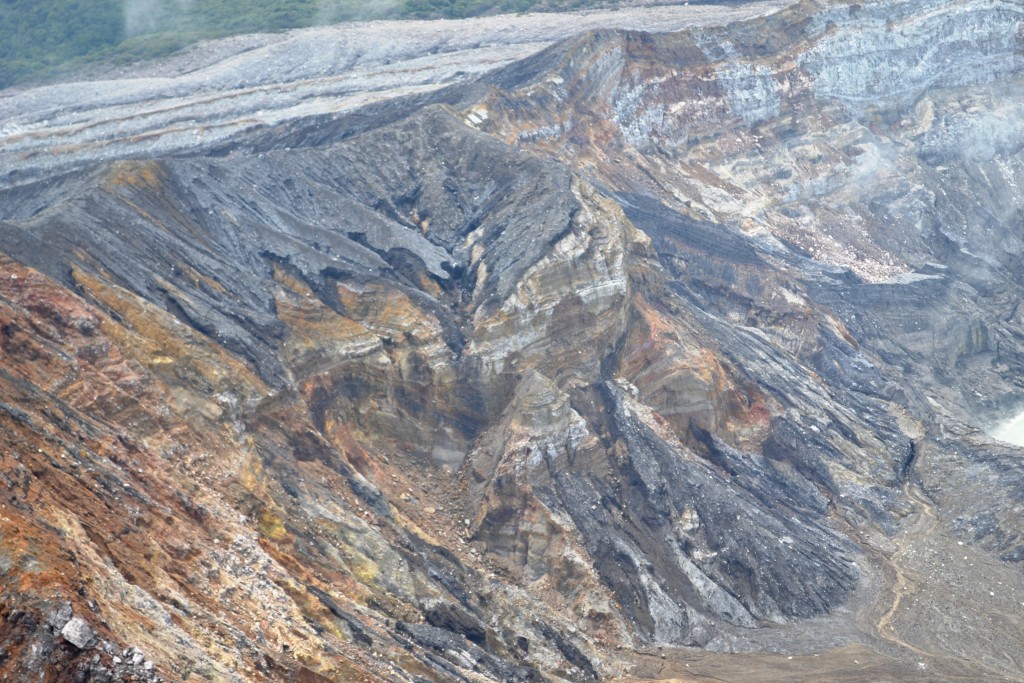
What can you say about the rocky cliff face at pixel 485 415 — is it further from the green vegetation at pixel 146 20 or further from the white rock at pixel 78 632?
the green vegetation at pixel 146 20

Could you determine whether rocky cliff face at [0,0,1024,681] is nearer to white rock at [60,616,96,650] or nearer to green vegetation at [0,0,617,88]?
white rock at [60,616,96,650]

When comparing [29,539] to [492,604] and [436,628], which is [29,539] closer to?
[436,628]

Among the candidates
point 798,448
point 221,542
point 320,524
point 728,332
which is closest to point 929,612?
point 798,448

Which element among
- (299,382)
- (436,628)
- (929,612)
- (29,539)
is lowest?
(929,612)

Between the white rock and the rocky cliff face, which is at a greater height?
the white rock

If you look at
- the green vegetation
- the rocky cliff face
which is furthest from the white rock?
the green vegetation
